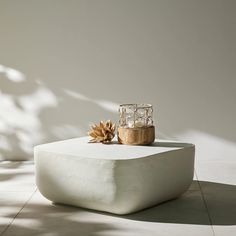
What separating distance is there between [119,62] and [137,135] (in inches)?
58.4

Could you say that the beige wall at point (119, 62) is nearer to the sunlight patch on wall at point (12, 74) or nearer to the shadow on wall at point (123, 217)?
the sunlight patch on wall at point (12, 74)

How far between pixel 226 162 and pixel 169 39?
44.0 inches

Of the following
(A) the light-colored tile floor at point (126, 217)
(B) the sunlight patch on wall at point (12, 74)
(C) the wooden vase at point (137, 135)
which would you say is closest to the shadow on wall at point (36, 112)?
(B) the sunlight patch on wall at point (12, 74)

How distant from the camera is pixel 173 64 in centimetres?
416

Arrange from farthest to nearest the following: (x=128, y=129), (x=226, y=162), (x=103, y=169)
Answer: (x=226, y=162), (x=128, y=129), (x=103, y=169)

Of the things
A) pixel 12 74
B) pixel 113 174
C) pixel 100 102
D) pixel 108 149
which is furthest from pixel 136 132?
pixel 12 74

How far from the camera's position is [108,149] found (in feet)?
8.99

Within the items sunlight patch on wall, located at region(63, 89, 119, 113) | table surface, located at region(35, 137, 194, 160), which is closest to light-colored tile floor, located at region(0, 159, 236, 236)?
table surface, located at region(35, 137, 194, 160)

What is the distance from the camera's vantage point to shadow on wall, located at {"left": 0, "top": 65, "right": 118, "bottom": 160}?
4.26 meters

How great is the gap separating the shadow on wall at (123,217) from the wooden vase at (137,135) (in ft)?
1.22

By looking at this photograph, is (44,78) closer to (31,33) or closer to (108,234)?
(31,33)

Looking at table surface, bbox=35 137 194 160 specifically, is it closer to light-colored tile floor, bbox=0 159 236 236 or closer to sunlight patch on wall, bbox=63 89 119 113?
light-colored tile floor, bbox=0 159 236 236

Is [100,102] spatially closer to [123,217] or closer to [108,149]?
[108,149]

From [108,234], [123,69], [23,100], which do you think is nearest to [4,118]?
[23,100]
